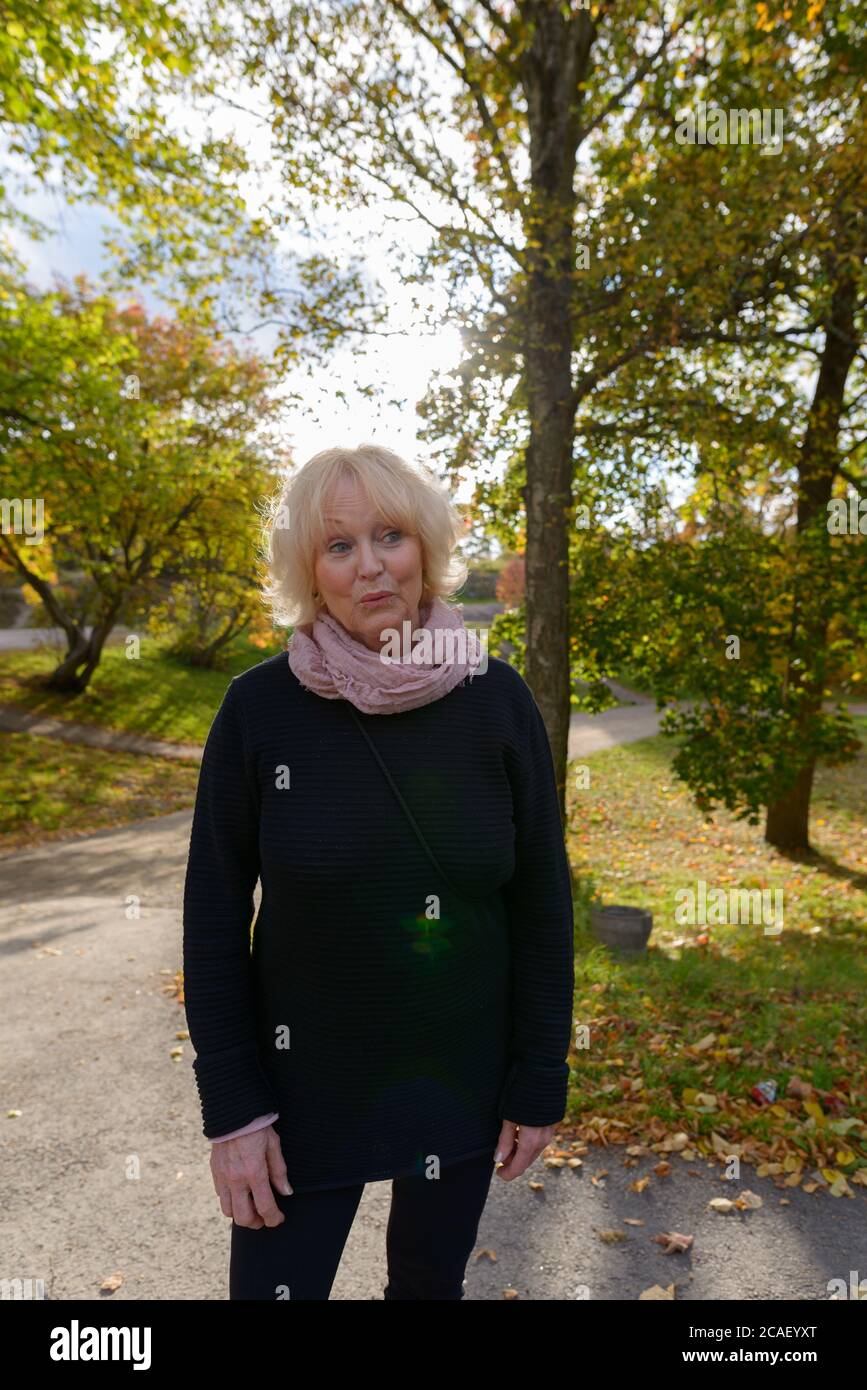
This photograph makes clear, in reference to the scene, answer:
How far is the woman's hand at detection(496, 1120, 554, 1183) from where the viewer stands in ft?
6.53

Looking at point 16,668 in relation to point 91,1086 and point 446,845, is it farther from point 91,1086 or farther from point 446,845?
point 446,845

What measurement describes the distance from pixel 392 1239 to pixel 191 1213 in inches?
73.9

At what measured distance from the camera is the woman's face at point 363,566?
6.22 feet

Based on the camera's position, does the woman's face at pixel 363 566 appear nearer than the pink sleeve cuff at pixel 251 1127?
No

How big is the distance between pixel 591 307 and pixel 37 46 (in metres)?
7.00

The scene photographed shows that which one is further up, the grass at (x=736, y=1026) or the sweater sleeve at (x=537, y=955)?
the sweater sleeve at (x=537, y=955)

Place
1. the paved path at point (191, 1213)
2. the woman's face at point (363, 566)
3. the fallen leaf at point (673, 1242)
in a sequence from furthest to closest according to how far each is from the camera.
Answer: the fallen leaf at point (673, 1242), the paved path at point (191, 1213), the woman's face at point (363, 566)

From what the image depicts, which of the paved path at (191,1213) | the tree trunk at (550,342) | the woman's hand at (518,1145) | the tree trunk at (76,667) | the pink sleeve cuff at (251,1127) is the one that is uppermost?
the tree trunk at (550,342)

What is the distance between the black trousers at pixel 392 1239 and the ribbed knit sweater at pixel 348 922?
0.09 m

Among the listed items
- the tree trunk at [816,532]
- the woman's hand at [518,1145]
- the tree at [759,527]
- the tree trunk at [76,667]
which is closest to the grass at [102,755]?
the tree trunk at [76,667]

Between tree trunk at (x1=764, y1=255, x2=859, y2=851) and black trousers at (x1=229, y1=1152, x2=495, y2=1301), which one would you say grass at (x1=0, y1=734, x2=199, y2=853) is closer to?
tree trunk at (x1=764, y1=255, x2=859, y2=851)

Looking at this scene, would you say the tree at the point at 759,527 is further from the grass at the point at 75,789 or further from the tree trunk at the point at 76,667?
the tree trunk at the point at 76,667

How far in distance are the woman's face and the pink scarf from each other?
4cm

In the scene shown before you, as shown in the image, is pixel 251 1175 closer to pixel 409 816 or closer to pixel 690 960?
pixel 409 816
